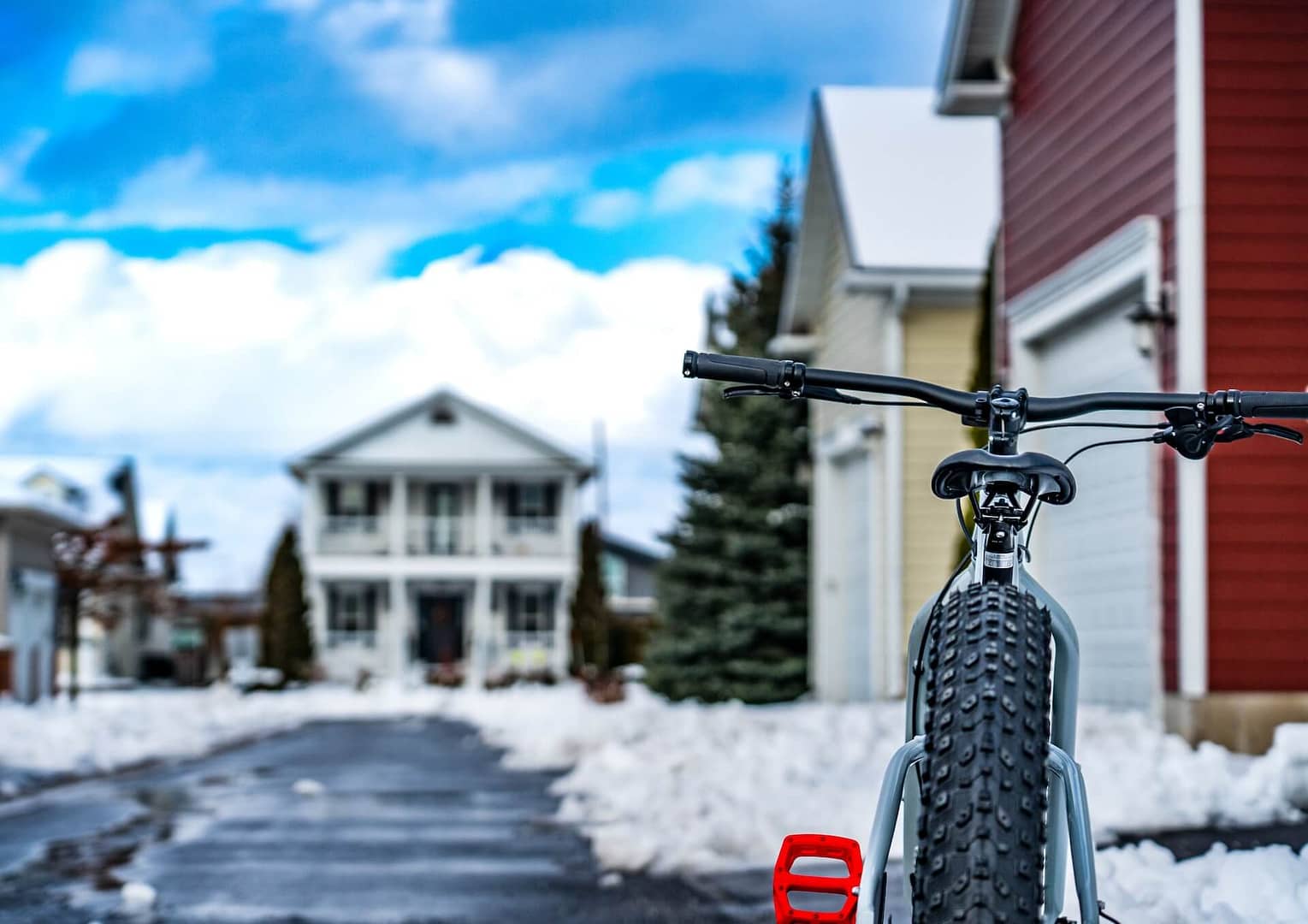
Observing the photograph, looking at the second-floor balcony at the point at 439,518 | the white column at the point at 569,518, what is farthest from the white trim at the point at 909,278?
the second-floor balcony at the point at 439,518

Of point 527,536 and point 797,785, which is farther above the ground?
point 527,536

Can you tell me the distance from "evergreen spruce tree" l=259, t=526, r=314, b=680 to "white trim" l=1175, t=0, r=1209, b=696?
34.7 metres

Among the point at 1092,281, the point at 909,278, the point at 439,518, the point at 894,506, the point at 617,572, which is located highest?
the point at 909,278

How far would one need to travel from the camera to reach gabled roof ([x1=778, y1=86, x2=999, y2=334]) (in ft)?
57.1

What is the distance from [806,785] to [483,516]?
3760 cm

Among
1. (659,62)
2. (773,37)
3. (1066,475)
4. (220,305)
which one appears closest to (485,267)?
(1066,475)

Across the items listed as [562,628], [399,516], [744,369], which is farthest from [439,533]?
[744,369]

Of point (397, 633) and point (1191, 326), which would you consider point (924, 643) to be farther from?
point (397, 633)

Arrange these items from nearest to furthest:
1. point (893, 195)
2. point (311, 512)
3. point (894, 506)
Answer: point (894, 506) → point (893, 195) → point (311, 512)

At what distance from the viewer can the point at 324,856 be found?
8.05 meters

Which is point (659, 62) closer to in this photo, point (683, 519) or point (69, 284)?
point (69, 284)

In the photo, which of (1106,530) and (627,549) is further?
(627,549)

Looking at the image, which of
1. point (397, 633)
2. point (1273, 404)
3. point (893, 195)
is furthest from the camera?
point (397, 633)

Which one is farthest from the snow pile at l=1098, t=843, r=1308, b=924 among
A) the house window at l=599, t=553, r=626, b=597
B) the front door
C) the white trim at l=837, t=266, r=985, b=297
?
the house window at l=599, t=553, r=626, b=597
